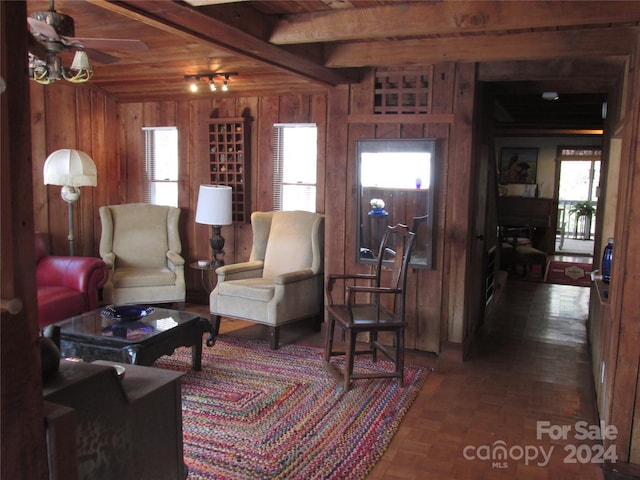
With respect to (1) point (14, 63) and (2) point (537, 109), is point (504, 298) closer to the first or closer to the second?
(2) point (537, 109)

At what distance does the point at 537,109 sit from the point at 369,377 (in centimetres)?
543

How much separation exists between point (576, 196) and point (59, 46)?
1073 cm

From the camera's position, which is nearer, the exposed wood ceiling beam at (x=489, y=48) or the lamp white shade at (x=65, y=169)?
the exposed wood ceiling beam at (x=489, y=48)

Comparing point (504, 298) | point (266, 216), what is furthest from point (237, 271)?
point (504, 298)

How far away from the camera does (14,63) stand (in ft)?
4.16

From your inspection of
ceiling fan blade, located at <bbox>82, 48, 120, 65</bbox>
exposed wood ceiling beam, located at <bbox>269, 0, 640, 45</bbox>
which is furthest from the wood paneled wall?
ceiling fan blade, located at <bbox>82, 48, 120, 65</bbox>

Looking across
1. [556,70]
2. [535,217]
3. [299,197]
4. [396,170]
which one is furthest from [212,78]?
[535,217]

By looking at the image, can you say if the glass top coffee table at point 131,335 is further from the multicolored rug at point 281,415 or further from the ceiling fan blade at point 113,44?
the ceiling fan blade at point 113,44

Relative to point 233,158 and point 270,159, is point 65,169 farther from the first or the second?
point 270,159

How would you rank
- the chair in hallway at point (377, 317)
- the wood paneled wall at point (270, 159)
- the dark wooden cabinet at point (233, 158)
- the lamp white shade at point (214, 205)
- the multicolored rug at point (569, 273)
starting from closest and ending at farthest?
the chair in hallway at point (377, 317) < the wood paneled wall at point (270, 159) < the lamp white shade at point (214, 205) < the dark wooden cabinet at point (233, 158) < the multicolored rug at point (569, 273)

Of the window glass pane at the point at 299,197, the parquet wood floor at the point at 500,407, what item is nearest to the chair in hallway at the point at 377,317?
the parquet wood floor at the point at 500,407

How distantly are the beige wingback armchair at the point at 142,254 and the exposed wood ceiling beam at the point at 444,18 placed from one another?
107 inches

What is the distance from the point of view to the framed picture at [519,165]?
408 inches

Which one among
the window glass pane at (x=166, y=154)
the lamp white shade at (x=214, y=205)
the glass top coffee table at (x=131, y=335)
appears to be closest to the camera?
the glass top coffee table at (x=131, y=335)
